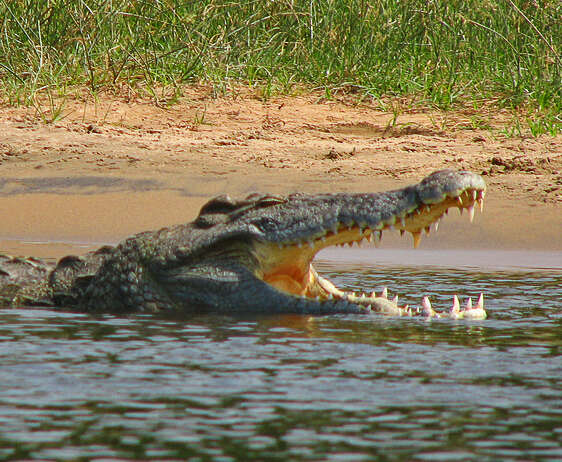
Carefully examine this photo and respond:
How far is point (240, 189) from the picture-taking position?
30.4 ft

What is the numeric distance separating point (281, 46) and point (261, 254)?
6.86m

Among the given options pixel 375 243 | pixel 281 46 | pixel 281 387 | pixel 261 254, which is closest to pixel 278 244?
pixel 261 254

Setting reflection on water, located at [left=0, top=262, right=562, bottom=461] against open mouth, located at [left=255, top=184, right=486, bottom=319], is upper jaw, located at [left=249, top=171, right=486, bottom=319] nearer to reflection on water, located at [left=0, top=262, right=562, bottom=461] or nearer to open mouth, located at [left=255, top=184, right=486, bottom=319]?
open mouth, located at [left=255, top=184, right=486, bottom=319]

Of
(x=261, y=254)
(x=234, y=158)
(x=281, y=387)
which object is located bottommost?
(x=281, y=387)

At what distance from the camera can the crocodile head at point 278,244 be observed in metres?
5.28

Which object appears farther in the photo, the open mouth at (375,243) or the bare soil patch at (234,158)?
the bare soil patch at (234,158)

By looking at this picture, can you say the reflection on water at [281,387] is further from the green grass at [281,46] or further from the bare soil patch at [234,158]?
the green grass at [281,46]

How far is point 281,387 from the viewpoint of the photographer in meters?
3.81

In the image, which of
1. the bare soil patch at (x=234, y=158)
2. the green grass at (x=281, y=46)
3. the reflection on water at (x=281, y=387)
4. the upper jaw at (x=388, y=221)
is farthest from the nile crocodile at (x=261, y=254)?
the green grass at (x=281, y=46)

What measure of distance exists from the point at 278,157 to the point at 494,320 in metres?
4.80

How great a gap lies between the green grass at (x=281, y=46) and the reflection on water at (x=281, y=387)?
6225 mm

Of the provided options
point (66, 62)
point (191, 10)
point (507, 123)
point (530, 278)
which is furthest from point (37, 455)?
point (191, 10)

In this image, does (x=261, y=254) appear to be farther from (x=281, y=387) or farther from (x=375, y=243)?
(x=281, y=387)

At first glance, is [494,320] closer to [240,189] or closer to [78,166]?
[240,189]
